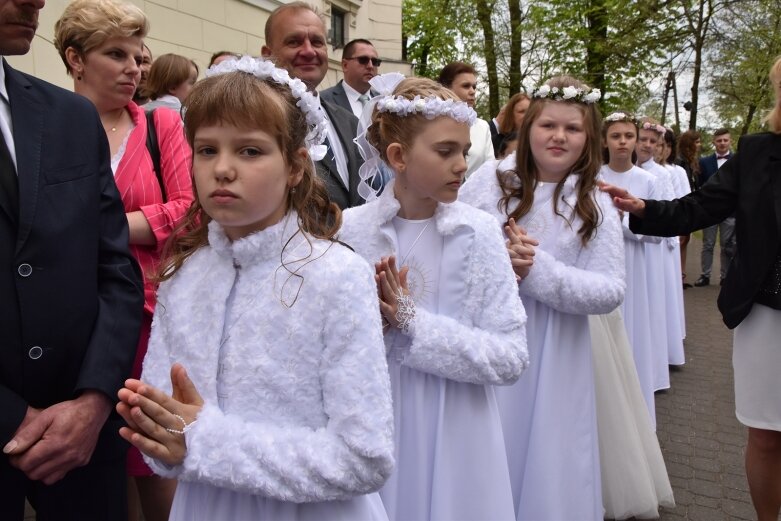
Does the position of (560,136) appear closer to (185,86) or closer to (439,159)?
(439,159)

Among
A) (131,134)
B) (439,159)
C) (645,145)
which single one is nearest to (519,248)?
(439,159)

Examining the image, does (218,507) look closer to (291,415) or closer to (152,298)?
(291,415)

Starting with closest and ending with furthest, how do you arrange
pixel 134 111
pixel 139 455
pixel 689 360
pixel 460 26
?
1. pixel 139 455
2. pixel 134 111
3. pixel 689 360
4. pixel 460 26

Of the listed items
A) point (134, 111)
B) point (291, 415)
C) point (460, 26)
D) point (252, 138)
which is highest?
point (460, 26)

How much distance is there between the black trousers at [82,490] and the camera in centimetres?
202

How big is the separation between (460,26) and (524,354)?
21.0m

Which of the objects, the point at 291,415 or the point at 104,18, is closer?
the point at 291,415

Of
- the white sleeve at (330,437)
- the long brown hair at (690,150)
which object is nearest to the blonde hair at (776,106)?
the white sleeve at (330,437)

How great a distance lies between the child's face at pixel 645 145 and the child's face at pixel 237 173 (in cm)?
641

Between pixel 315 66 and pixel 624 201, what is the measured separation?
1.76 metres

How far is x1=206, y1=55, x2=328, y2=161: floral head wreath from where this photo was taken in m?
1.86

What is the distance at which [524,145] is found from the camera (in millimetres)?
3641

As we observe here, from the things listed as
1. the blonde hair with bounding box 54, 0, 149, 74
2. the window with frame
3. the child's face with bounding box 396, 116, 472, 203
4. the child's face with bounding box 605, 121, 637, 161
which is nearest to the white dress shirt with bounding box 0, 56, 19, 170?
the blonde hair with bounding box 54, 0, 149, 74

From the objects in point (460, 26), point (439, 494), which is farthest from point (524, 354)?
point (460, 26)
